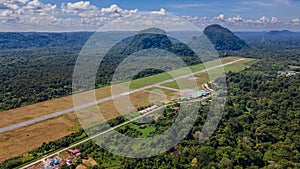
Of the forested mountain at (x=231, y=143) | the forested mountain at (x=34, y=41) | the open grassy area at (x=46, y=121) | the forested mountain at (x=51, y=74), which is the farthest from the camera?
the forested mountain at (x=34, y=41)

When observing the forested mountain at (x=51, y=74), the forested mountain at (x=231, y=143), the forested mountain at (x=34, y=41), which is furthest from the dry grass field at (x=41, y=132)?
the forested mountain at (x=34, y=41)

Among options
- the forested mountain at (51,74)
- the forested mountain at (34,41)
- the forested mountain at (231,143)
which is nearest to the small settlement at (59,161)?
the forested mountain at (231,143)

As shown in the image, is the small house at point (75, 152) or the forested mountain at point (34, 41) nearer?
the small house at point (75, 152)

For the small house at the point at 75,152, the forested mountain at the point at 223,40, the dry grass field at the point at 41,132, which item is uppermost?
the forested mountain at the point at 223,40

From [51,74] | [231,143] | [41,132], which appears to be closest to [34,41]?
[51,74]

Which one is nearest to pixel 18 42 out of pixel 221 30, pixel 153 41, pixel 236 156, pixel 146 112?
pixel 153 41

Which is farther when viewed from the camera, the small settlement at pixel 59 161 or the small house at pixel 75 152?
the small house at pixel 75 152

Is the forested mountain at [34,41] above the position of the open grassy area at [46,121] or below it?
above

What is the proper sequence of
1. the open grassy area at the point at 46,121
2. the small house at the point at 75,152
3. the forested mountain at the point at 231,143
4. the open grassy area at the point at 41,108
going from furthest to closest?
the open grassy area at the point at 41,108, the open grassy area at the point at 46,121, the small house at the point at 75,152, the forested mountain at the point at 231,143

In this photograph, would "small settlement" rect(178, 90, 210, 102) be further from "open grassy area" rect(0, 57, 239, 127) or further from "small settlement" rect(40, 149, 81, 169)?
"small settlement" rect(40, 149, 81, 169)

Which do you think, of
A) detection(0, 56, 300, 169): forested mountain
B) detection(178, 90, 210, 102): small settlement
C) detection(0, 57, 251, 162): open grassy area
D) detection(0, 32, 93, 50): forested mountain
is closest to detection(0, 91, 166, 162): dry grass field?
detection(0, 57, 251, 162): open grassy area

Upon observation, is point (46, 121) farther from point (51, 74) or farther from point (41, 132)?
point (51, 74)

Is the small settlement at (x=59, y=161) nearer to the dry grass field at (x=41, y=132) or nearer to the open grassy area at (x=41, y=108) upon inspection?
the dry grass field at (x=41, y=132)
